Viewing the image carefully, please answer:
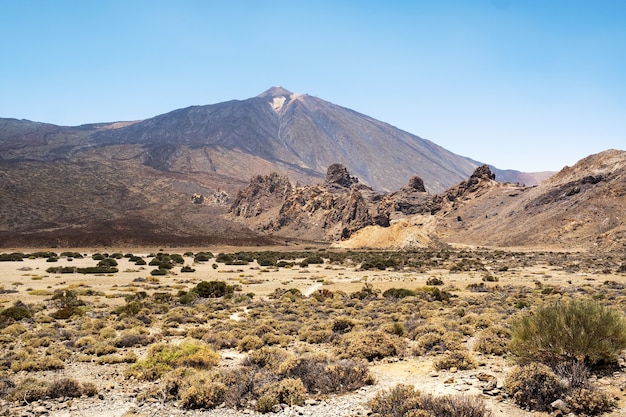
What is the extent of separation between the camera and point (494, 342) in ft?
41.2

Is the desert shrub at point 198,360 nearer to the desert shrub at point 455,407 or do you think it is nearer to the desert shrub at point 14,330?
the desert shrub at point 455,407

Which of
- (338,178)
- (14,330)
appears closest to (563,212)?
(338,178)

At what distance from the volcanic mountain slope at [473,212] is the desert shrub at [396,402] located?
247ft

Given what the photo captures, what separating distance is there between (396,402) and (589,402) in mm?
3329

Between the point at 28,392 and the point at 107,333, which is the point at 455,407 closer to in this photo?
the point at 28,392

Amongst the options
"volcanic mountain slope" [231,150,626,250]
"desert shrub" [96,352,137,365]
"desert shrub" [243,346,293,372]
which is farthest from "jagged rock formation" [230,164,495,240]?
"desert shrub" [243,346,293,372]

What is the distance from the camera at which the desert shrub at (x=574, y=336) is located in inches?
378

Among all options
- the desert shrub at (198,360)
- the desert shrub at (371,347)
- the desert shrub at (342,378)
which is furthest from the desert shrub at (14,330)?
the desert shrub at (342,378)

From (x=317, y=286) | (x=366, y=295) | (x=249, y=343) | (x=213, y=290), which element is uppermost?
(x=249, y=343)

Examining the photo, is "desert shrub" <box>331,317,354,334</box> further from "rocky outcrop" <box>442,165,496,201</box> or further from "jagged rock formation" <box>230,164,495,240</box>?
"rocky outcrop" <box>442,165,496,201</box>

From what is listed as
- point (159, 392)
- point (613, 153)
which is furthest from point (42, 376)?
point (613, 153)

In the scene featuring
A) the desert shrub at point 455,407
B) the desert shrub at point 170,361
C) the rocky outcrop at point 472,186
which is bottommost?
the desert shrub at point 170,361

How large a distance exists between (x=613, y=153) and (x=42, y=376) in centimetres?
11884

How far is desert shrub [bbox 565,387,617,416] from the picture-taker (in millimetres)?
7535
